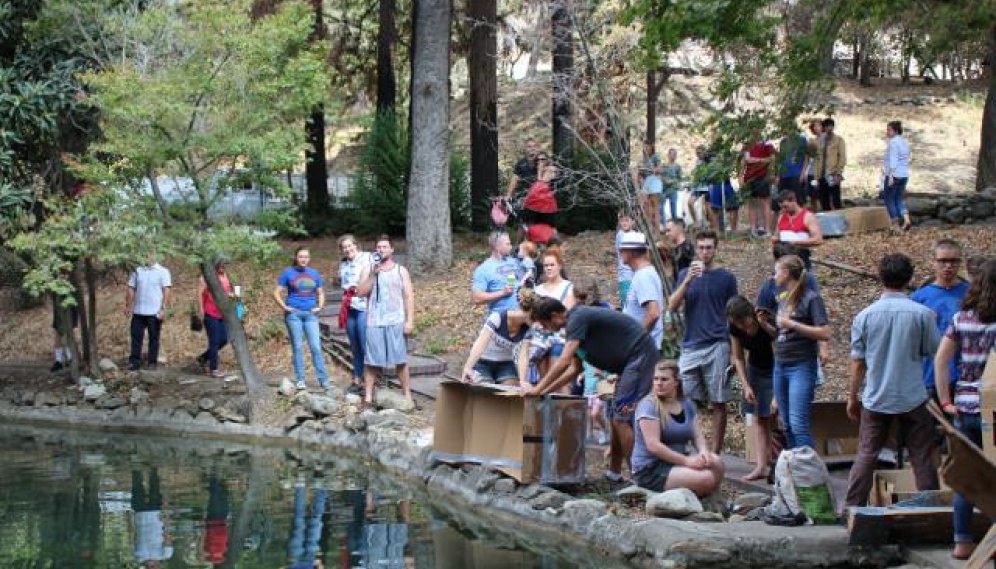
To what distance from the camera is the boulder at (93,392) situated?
18.2 meters

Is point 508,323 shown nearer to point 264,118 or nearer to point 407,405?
point 407,405

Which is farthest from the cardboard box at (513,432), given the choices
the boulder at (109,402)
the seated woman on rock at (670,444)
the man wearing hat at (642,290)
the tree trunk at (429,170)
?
the tree trunk at (429,170)

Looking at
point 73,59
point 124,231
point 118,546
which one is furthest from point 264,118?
point 118,546

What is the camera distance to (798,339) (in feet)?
33.6

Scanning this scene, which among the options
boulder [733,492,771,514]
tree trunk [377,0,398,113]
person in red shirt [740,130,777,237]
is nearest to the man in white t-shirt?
person in red shirt [740,130,777,237]

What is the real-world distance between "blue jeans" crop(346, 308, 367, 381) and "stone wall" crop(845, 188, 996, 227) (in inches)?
351

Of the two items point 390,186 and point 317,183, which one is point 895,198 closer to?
point 390,186

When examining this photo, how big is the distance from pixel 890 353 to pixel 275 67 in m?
9.79

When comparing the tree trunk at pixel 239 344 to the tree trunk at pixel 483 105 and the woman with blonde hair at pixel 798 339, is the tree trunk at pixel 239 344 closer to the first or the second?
the tree trunk at pixel 483 105

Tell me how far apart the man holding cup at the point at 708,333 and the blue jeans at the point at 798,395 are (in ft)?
3.67

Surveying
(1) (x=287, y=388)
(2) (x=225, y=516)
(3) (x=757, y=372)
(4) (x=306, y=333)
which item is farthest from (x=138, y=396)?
(3) (x=757, y=372)

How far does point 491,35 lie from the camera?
23.7 metres

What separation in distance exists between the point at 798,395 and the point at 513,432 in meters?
2.54

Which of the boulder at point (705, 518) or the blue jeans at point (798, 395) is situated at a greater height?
the blue jeans at point (798, 395)
